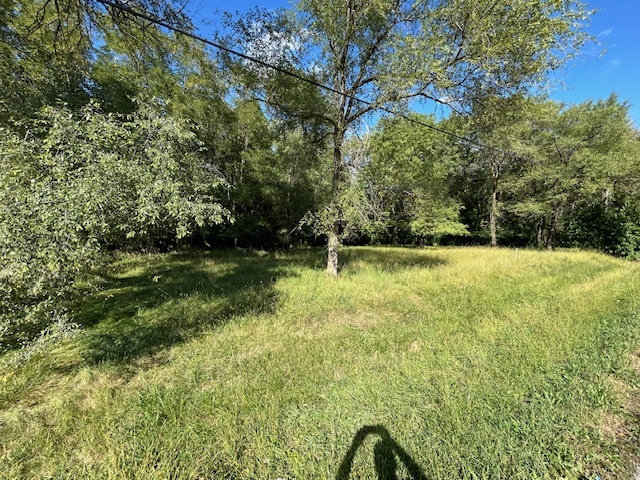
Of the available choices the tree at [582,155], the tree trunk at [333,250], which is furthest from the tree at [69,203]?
the tree at [582,155]

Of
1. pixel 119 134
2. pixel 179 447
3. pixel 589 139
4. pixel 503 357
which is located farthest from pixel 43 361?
pixel 589 139

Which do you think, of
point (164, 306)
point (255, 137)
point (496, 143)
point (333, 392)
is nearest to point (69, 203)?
point (333, 392)

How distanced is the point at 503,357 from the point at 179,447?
3754 mm

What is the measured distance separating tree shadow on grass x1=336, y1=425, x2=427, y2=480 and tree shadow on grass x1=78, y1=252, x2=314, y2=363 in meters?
3.13

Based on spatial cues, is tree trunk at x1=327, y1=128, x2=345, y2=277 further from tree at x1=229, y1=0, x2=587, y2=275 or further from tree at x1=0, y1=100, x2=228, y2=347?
tree at x1=0, y1=100, x2=228, y2=347

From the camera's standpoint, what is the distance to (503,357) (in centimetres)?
363

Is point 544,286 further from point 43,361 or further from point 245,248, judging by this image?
point 245,248

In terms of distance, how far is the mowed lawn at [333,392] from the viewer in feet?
6.97

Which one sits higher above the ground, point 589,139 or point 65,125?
point 589,139

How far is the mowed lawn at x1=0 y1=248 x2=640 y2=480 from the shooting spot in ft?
6.97

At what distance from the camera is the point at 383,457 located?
2.14 metres

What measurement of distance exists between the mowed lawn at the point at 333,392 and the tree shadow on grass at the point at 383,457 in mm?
12

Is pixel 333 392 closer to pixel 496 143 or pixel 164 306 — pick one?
pixel 164 306

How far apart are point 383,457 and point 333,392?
0.90m
